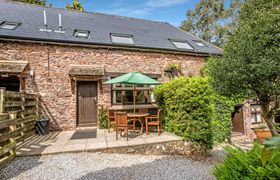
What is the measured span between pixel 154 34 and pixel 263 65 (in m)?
9.27

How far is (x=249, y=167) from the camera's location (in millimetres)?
2145

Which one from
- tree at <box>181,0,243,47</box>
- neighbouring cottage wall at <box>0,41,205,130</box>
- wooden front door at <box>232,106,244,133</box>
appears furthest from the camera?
tree at <box>181,0,243,47</box>

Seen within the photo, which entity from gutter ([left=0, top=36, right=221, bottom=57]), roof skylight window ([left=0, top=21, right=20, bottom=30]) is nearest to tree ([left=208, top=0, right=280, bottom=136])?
gutter ([left=0, top=36, right=221, bottom=57])

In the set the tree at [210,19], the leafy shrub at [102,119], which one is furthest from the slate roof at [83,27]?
the tree at [210,19]

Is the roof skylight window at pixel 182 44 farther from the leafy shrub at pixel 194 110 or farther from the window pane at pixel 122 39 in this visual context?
the leafy shrub at pixel 194 110

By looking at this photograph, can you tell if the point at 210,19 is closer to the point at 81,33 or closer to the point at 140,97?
the point at 140,97

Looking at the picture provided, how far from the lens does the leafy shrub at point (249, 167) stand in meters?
1.92

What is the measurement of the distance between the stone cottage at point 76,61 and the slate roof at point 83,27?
4 cm

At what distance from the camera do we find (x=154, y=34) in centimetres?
1181

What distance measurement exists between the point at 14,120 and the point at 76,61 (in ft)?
14.6

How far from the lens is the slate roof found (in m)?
8.35

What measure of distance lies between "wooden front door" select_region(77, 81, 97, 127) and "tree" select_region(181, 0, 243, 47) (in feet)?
64.3

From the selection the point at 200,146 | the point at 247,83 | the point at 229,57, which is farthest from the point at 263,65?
the point at 200,146

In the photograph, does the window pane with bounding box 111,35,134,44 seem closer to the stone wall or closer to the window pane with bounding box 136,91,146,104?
the window pane with bounding box 136,91,146,104
